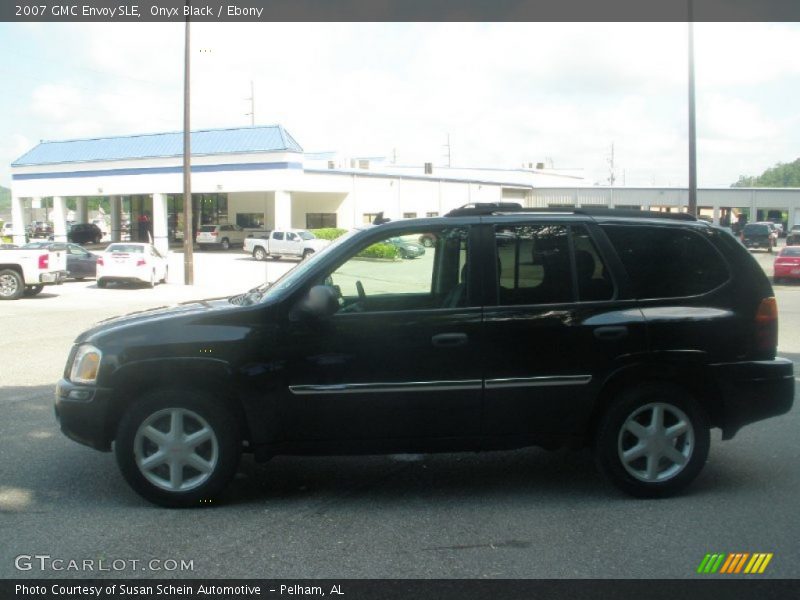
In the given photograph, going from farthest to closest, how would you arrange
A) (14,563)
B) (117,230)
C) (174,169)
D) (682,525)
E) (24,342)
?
(117,230) → (174,169) → (24,342) → (682,525) → (14,563)

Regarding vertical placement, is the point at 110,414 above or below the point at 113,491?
above

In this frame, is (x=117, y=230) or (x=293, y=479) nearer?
(x=293, y=479)

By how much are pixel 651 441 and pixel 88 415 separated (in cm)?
357

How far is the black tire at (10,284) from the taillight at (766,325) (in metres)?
19.6

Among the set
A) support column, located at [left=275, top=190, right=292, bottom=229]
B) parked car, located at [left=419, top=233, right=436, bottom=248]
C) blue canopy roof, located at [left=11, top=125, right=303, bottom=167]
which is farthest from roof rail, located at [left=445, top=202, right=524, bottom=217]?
support column, located at [left=275, top=190, right=292, bottom=229]

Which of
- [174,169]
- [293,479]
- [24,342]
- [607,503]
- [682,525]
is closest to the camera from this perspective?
[682,525]

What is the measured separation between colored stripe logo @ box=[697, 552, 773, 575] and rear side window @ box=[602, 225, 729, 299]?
5.64ft

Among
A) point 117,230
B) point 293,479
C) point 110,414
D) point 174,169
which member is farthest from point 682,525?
point 117,230

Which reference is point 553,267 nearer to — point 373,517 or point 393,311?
point 393,311

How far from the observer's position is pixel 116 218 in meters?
59.5

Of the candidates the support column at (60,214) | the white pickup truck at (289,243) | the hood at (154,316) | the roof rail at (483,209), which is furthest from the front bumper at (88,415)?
the support column at (60,214)

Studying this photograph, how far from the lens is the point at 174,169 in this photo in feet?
163

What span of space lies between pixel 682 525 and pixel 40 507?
3957mm
